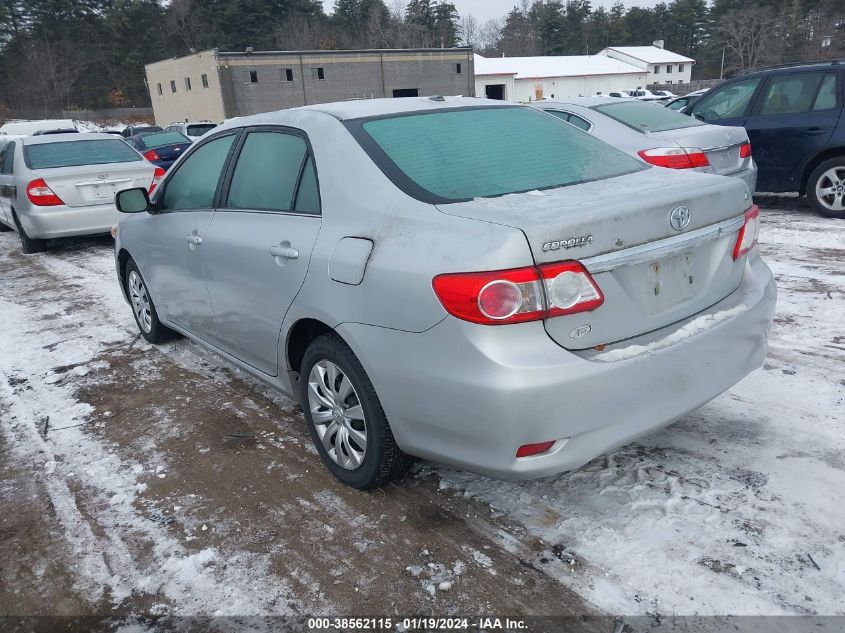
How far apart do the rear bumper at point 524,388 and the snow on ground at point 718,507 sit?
433 millimetres

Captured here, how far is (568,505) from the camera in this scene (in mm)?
2824

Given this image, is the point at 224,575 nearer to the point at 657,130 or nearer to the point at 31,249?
the point at 657,130

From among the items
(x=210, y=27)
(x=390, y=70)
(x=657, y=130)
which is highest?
(x=210, y=27)

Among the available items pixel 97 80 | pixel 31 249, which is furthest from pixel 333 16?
pixel 31 249

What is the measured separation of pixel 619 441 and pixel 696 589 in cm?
56

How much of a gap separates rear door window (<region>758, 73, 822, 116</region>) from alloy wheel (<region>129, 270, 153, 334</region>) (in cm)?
760

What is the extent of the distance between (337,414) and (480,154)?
138 centimetres

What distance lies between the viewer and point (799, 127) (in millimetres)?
7758

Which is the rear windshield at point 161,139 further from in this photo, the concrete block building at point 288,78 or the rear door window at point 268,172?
the concrete block building at point 288,78

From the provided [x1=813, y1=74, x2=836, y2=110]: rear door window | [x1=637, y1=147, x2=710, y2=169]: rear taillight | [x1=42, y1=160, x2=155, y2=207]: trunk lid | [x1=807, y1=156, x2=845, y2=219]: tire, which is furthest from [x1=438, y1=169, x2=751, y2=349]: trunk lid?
[x1=42, y1=160, x2=155, y2=207]: trunk lid

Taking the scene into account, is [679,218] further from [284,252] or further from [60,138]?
[60,138]

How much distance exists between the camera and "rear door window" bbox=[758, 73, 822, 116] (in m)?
7.84

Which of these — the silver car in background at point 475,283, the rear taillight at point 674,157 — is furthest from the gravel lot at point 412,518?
the rear taillight at point 674,157

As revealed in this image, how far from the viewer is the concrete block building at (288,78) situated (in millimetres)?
49094
